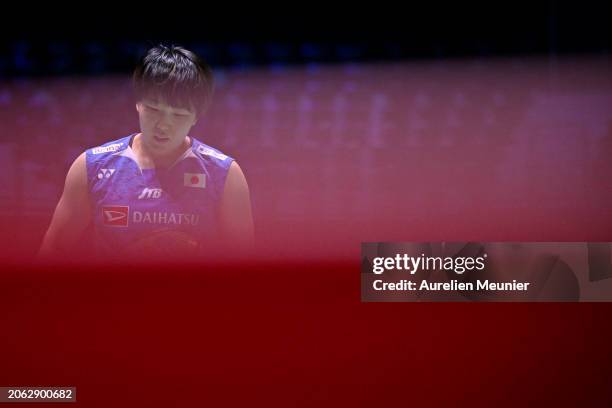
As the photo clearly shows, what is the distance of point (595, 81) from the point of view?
317cm

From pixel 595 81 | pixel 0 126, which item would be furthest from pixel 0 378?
pixel 595 81

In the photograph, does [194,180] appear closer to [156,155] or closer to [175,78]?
[156,155]

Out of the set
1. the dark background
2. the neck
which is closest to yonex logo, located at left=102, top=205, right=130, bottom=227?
the neck

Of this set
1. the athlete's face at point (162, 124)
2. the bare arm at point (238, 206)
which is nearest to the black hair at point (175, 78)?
the athlete's face at point (162, 124)

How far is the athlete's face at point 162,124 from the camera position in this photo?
10.2ft

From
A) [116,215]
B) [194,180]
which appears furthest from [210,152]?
[116,215]

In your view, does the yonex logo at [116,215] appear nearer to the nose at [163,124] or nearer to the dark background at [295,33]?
the nose at [163,124]

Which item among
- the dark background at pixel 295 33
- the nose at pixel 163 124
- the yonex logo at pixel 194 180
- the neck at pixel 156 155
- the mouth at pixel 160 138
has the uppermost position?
the dark background at pixel 295 33

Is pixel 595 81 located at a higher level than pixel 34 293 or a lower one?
higher

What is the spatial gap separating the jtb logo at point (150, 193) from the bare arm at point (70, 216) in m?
0.19

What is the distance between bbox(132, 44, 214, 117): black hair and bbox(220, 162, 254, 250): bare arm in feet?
0.84

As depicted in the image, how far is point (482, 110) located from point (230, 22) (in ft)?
3.09

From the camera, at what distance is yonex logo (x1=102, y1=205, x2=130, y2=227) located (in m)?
3.11

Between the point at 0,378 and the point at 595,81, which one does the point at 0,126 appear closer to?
the point at 0,378
